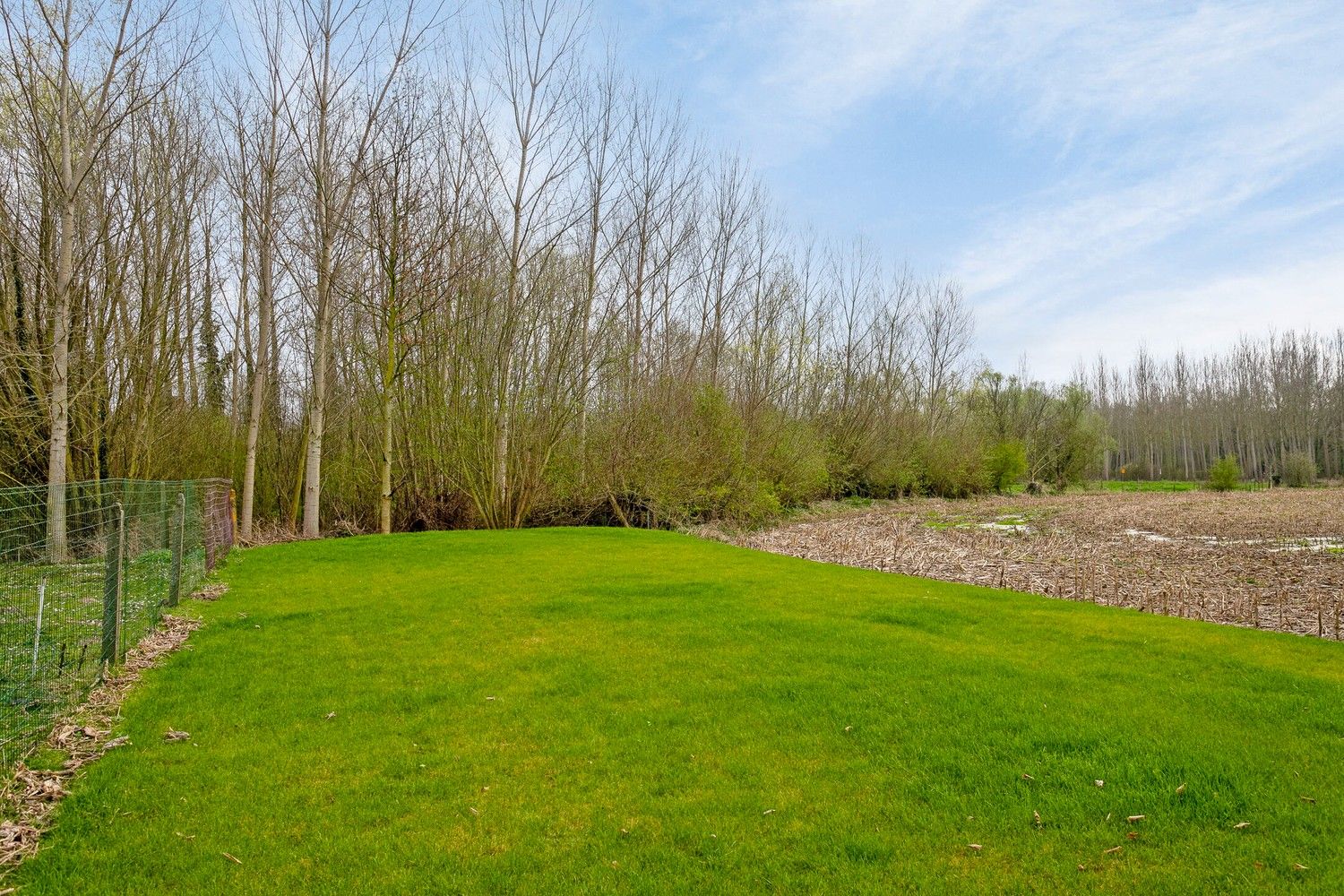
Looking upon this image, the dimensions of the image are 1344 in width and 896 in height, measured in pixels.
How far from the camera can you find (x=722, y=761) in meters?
3.88

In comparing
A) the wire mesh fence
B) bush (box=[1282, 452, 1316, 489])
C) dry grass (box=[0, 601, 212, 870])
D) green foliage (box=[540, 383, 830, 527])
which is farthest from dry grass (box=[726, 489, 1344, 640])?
bush (box=[1282, 452, 1316, 489])

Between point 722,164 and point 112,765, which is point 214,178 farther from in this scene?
point 112,765

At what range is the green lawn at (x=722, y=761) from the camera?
288cm

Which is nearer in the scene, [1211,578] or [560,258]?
[1211,578]

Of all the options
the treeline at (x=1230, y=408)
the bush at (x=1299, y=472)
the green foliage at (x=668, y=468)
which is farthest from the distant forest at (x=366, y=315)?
the treeline at (x=1230, y=408)

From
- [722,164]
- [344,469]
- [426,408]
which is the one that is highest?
[722,164]

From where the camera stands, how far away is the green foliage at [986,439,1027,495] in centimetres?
3581

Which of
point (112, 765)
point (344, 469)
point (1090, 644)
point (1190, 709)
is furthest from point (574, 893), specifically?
point (344, 469)

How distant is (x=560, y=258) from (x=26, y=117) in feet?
38.2

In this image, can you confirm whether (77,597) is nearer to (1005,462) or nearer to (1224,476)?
(1005,462)

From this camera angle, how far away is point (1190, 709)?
4.46 metres

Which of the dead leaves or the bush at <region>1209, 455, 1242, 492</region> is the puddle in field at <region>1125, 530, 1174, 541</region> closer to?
the dead leaves

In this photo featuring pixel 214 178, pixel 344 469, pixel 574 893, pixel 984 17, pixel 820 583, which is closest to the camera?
pixel 574 893

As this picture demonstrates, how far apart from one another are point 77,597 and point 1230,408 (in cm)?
7279
